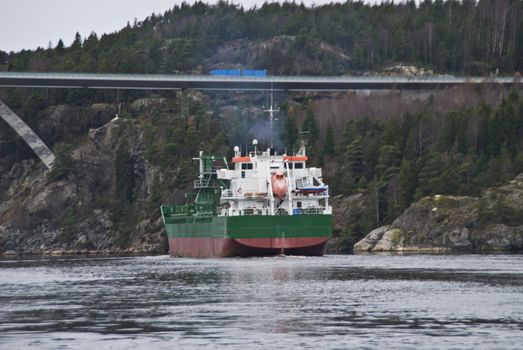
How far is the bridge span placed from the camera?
166000mm

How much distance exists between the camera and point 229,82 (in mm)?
172125

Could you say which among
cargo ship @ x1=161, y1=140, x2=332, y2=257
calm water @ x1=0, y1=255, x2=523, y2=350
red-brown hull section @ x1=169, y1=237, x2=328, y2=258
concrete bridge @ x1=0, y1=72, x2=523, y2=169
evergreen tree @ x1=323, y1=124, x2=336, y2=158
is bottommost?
calm water @ x1=0, y1=255, x2=523, y2=350

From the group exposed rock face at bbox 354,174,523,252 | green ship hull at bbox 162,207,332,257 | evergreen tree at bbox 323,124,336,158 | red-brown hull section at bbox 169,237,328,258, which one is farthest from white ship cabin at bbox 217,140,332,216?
evergreen tree at bbox 323,124,336,158

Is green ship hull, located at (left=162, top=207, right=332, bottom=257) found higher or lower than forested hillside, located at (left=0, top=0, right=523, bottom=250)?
lower

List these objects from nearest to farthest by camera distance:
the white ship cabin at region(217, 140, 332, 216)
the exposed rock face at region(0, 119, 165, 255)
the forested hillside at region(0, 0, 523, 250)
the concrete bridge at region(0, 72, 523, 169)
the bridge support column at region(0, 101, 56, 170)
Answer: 1. the white ship cabin at region(217, 140, 332, 216)
2. the forested hillside at region(0, 0, 523, 250)
3. the exposed rock face at region(0, 119, 165, 255)
4. the concrete bridge at region(0, 72, 523, 169)
5. the bridge support column at region(0, 101, 56, 170)

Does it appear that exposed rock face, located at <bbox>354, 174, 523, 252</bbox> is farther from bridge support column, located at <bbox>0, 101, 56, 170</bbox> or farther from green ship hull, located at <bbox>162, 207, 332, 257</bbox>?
bridge support column, located at <bbox>0, 101, 56, 170</bbox>

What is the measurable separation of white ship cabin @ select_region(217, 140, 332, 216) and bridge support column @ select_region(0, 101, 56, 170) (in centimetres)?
7579

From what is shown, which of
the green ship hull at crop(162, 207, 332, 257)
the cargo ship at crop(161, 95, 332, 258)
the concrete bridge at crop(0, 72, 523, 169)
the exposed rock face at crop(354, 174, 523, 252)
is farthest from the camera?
the concrete bridge at crop(0, 72, 523, 169)

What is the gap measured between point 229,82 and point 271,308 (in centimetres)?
12256

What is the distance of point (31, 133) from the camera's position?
568 feet

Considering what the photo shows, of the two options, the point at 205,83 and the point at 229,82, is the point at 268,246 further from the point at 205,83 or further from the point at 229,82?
the point at 205,83

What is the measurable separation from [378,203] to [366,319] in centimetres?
8315

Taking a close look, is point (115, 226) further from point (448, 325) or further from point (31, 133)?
point (448, 325)

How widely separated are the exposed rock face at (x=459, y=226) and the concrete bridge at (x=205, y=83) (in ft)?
168
